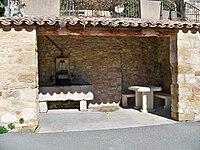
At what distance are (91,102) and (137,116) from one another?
2.46 m

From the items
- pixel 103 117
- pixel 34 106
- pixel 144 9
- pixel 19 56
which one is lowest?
pixel 103 117

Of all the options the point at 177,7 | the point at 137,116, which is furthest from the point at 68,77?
the point at 177,7

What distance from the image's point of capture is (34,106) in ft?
21.0

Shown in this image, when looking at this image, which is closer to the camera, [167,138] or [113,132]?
[167,138]

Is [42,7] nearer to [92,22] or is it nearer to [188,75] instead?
[92,22]

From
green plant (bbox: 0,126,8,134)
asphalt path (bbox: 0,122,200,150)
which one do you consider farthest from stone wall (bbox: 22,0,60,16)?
asphalt path (bbox: 0,122,200,150)

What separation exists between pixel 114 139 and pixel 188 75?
9.98ft

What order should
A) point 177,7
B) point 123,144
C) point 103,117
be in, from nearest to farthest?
point 123,144 < point 103,117 < point 177,7

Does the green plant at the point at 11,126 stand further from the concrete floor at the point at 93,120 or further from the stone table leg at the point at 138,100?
the stone table leg at the point at 138,100

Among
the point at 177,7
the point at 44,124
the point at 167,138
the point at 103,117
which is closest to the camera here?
the point at 167,138

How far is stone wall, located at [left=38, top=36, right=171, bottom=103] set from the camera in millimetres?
10258

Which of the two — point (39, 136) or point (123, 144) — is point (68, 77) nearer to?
point (39, 136)

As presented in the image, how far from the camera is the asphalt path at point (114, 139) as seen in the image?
517cm

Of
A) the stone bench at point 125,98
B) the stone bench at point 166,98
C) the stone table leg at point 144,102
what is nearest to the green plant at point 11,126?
the stone table leg at point 144,102
